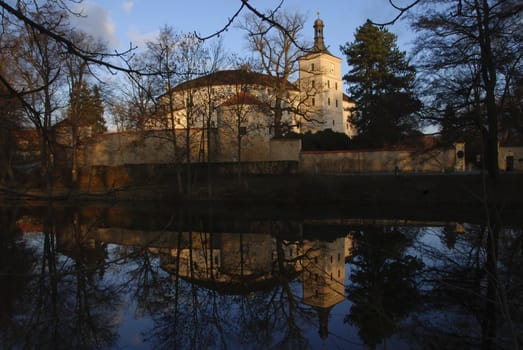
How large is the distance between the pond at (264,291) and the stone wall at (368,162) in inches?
611

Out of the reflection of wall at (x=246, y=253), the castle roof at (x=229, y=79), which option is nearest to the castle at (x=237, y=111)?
the castle roof at (x=229, y=79)

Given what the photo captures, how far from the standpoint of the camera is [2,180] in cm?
289

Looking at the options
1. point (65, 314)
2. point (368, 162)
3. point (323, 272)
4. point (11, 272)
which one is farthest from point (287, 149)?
point (65, 314)

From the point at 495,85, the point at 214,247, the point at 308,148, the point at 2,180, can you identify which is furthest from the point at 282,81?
the point at 2,180

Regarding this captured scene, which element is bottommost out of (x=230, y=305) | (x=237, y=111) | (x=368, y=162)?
(x=230, y=305)

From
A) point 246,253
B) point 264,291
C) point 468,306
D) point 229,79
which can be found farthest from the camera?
point 229,79

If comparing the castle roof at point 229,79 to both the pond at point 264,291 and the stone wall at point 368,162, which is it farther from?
the pond at point 264,291

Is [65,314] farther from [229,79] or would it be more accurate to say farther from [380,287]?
[229,79]

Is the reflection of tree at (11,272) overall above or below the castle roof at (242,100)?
below

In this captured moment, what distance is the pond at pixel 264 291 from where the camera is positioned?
5.74 metres

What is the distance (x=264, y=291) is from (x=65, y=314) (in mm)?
3508

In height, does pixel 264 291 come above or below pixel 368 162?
below

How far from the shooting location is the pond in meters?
5.74

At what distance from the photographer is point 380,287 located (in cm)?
813
